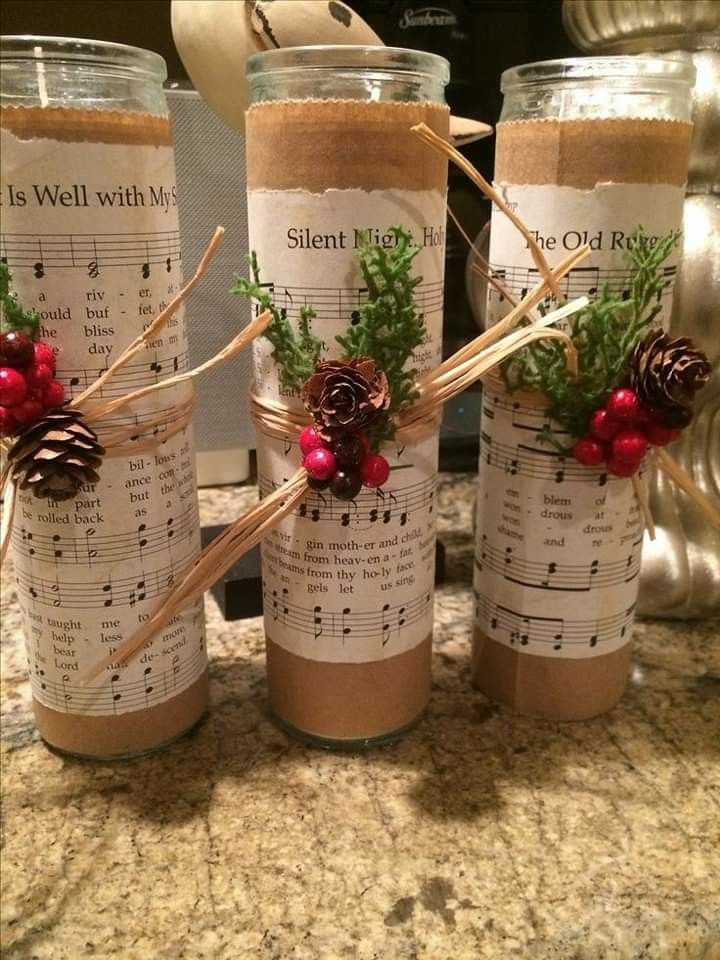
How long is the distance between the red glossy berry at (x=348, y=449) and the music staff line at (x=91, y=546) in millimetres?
103

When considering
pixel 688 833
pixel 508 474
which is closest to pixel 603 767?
pixel 688 833

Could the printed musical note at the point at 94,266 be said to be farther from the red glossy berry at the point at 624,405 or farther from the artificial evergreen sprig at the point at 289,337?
the red glossy berry at the point at 624,405

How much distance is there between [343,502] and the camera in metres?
0.41

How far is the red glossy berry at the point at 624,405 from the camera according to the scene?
401mm

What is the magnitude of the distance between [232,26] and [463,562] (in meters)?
0.39

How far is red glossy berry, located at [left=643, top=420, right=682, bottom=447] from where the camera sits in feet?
1.34

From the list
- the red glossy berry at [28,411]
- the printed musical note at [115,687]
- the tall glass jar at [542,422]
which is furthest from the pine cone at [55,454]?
the tall glass jar at [542,422]

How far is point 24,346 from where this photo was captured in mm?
347

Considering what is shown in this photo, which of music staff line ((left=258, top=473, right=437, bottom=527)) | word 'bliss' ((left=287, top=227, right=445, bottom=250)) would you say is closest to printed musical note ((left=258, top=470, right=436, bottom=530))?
music staff line ((left=258, top=473, right=437, bottom=527))

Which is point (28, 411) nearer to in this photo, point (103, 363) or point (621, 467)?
point (103, 363)

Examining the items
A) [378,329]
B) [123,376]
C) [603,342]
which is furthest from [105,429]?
[603,342]

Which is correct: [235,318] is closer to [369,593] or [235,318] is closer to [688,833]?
[369,593]

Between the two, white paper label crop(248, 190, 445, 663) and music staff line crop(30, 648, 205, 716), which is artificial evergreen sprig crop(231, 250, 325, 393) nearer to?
white paper label crop(248, 190, 445, 663)

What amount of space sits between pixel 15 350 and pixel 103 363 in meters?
0.04
